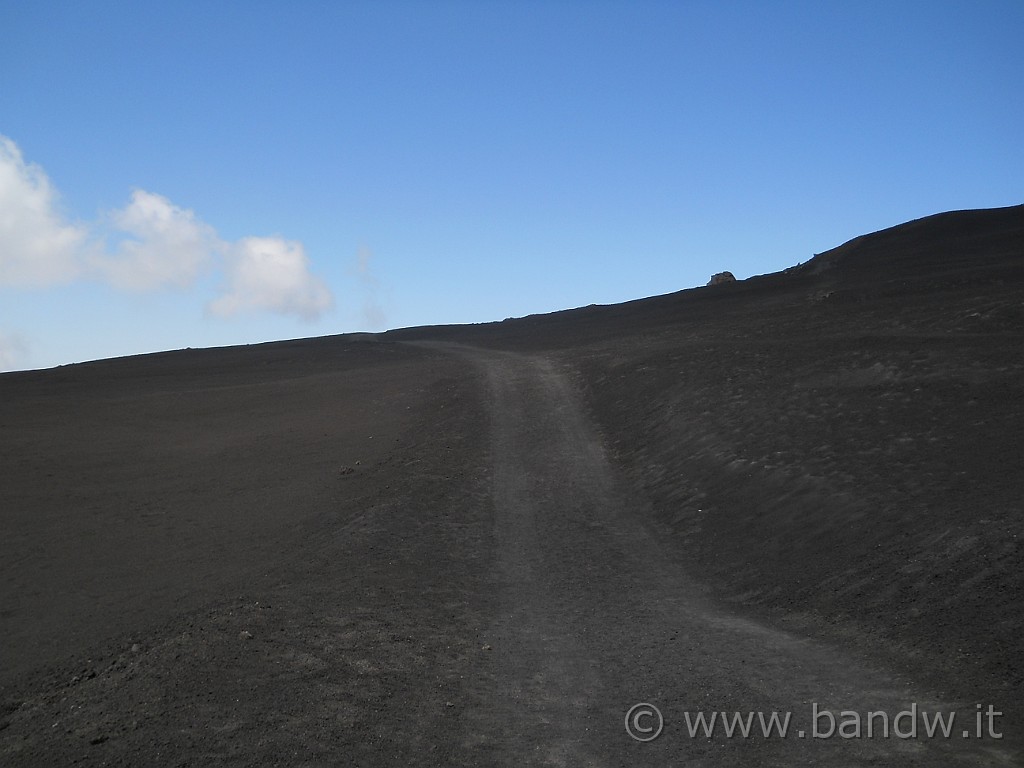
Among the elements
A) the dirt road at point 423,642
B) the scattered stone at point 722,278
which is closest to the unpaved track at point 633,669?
the dirt road at point 423,642

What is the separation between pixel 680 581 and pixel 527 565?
260cm

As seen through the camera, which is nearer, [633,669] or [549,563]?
[633,669]

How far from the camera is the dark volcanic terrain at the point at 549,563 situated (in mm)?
7000

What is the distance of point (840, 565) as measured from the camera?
36.8 feet

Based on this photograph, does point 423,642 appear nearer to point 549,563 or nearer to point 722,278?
point 549,563

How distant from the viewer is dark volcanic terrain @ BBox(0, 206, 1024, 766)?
7000 millimetres

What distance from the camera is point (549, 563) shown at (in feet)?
44.1

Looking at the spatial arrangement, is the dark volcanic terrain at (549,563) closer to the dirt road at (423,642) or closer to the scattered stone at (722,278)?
the dirt road at (423,642)

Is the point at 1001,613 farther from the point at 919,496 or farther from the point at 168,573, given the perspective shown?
the point at 168,573

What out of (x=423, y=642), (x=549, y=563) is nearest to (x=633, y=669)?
(x=423, y=642)

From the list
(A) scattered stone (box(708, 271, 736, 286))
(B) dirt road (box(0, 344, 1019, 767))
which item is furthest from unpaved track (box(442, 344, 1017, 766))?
(A) scattered stone (box(708, 271, 736, 286))

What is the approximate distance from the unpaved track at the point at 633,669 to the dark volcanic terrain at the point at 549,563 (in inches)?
1.8

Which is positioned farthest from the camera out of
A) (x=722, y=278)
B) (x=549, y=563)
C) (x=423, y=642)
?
(x=722, y=278)

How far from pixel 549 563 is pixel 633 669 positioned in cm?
486
